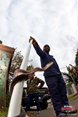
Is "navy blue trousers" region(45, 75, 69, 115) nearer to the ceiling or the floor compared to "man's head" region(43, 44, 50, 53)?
nearer to the floor

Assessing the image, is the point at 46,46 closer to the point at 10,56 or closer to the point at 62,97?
the point at 62,97

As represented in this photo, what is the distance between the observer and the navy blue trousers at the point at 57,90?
604 centimetres

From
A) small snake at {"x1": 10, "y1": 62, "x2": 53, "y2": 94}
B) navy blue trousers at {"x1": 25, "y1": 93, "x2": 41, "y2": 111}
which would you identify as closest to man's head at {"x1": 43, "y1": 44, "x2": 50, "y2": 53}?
navy blue trousers at {"x1": 25, "y1": 93, "x2": 41, "y2": 111}

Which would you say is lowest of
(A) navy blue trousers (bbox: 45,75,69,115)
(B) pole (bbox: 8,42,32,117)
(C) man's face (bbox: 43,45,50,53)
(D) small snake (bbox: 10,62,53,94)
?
(B) pole (bbox: 8,42,32,117)

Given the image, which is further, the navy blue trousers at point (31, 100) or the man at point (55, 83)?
the navy blue trousers at point (31, 100)

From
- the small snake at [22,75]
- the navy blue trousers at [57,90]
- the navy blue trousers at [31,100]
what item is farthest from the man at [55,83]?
→ the small snake at [22,75]

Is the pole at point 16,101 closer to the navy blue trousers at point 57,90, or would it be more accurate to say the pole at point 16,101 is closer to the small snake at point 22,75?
the small snake at point 22,75

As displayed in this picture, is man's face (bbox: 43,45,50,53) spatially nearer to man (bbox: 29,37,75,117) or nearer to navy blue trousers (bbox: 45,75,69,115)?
man (bbox: 29,37,75,117)

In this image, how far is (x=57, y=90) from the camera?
6.12m

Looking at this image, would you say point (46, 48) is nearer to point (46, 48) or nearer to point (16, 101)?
point (46, 48)

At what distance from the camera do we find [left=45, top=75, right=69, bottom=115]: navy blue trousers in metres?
6.04

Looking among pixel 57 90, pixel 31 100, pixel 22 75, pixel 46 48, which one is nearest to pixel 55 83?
pixel 57 90

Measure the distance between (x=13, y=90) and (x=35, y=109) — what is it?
833 centimetres

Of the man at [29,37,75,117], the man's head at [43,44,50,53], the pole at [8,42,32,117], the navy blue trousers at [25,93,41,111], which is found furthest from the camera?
the navy blue trousers at [25,93,41,111]
